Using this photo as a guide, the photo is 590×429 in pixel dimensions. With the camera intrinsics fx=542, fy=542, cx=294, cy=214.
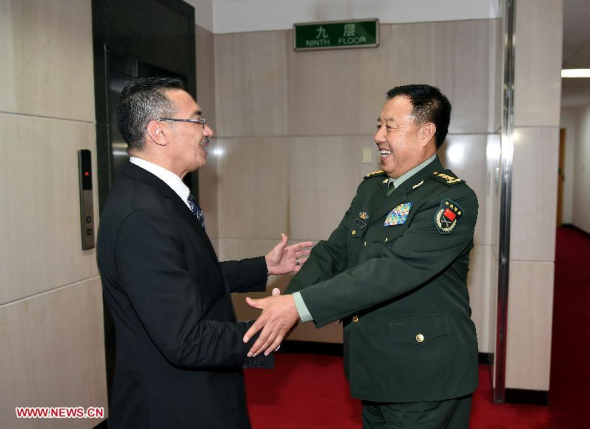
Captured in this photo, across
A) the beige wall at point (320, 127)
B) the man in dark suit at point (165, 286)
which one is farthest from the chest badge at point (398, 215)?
the beige wall at point (320, 127)

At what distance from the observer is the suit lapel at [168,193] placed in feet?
5.49

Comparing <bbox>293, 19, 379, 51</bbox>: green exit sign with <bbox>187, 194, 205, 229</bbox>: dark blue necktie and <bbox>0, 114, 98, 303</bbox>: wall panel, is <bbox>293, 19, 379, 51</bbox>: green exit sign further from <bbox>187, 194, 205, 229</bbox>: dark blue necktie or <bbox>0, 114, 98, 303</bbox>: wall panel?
<bbox>187, 194, 205, 229</bbox>: dark blue necktie

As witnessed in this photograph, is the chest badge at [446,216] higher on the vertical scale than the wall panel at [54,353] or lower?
higher

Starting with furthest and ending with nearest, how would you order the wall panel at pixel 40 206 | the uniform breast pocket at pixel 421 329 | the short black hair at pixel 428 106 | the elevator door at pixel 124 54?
1. the elevator door at pixel 124 54
2. the wall panel at pixel 40 206
3. the short black hair at pixel 428 106
4. the uniform breast pocket at pixel 421 329

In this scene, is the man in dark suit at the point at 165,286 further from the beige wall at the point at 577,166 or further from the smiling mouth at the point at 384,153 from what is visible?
the beige wall at the point at 577,166

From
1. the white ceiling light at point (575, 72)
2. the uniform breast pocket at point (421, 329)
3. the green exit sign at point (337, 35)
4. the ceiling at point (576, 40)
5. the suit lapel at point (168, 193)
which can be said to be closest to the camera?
the suit lapel at point (168, 193)

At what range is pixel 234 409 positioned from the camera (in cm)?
176

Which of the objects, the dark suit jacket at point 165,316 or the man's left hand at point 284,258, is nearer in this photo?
the dark suit jacket at point 165,316

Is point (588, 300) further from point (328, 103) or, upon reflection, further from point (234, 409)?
point (234, 409)

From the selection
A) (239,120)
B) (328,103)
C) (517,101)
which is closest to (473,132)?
(517,101)

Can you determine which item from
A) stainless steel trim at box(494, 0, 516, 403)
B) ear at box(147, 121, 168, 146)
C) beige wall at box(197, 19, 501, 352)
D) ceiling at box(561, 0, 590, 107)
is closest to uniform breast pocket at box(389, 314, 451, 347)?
ear at box(147, 121, 168, 146)

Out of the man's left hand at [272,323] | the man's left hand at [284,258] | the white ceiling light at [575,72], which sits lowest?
the man's left hand at [272,323]

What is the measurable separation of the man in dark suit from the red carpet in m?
2.00

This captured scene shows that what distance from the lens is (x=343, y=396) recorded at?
402cm
